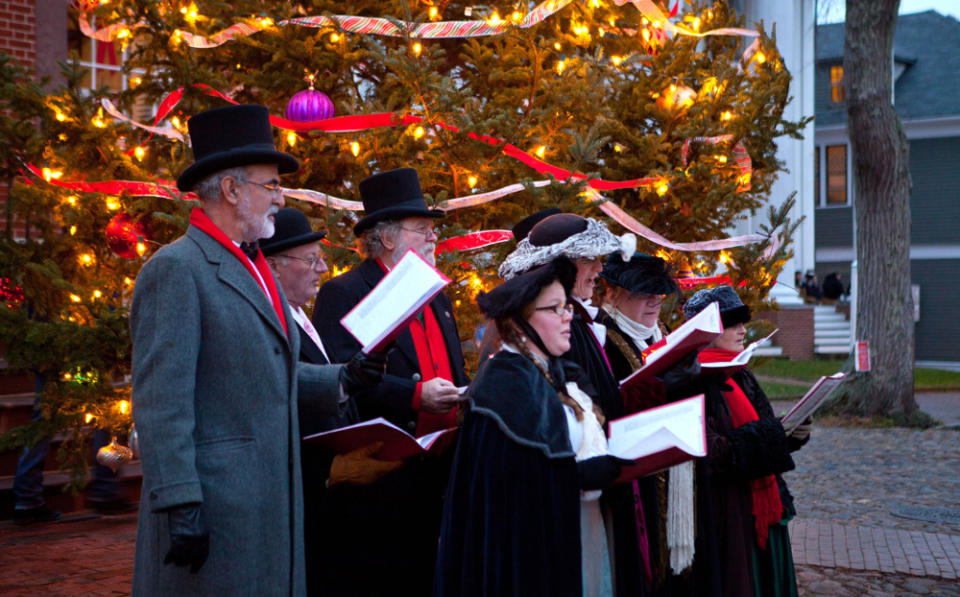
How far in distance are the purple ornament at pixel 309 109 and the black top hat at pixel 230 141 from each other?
304 centimetres

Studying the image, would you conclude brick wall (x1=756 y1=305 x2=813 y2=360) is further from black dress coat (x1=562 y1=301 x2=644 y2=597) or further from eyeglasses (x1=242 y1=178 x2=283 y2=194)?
eyeglasses (x1=242 y1=178 x2=283 y2=194)

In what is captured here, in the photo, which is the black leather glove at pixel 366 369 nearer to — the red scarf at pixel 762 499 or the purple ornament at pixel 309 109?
the red scarf at pixel 762 499

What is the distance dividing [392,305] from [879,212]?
1293cm

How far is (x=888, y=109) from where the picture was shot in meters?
13.8

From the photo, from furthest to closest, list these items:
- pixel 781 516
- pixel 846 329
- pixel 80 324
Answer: pixel 846 329 < pixel 80 324 < pixel 781 516

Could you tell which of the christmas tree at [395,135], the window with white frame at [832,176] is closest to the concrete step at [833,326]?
the window with white frame at [832,176]

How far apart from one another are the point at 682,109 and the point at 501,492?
421 centimetres

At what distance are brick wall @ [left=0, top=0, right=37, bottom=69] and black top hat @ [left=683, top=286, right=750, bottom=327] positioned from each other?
7940mm

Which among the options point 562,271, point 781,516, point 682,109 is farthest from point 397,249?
point 682,109

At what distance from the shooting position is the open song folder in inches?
116

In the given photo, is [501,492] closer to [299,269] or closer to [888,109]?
[299,269]

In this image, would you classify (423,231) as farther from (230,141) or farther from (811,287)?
(811,287)

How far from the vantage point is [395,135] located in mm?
5703

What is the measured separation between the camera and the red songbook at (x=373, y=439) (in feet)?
10.1
